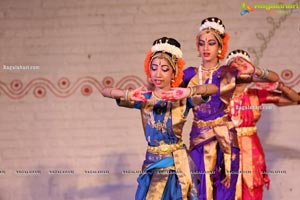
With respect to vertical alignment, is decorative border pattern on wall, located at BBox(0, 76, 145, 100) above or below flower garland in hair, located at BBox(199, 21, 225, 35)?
below

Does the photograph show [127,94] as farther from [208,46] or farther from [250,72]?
[250,72]

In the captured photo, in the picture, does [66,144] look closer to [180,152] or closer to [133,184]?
[133,184]

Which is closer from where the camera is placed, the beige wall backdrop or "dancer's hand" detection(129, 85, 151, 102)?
"dancer's hand" detection(129, 85, 151, 102)

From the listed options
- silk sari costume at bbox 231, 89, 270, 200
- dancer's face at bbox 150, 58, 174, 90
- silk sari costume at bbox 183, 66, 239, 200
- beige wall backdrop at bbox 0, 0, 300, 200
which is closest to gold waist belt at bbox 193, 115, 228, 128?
silk sari costume at bbox 183, 66, 239, 200

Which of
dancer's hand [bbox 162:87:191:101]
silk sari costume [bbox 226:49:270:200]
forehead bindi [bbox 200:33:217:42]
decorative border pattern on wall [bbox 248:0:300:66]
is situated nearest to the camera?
dancer's hand [bbox 162:87:191:101]

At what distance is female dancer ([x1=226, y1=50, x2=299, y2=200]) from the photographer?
9.53 ft

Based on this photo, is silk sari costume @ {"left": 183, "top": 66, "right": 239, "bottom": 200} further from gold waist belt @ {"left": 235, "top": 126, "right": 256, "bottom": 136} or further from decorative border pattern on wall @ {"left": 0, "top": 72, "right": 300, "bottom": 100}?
decorative border pattern on wall @ {"left": 0, "top": 72, "right": 300, "bottom": 100}

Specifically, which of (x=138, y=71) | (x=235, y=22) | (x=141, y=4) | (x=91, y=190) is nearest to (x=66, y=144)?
(x=91, y=190)

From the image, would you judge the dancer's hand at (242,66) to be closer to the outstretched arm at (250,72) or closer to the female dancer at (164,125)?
the outstretched arm at (250,72)

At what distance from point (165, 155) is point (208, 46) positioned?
A: 0.58m

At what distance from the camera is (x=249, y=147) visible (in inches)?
115

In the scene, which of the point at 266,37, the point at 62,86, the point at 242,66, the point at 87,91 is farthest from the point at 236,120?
the point at 62,86

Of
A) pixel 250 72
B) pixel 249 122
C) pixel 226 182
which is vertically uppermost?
pixel 250 72

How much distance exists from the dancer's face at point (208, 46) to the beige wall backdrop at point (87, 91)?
0.49 m
